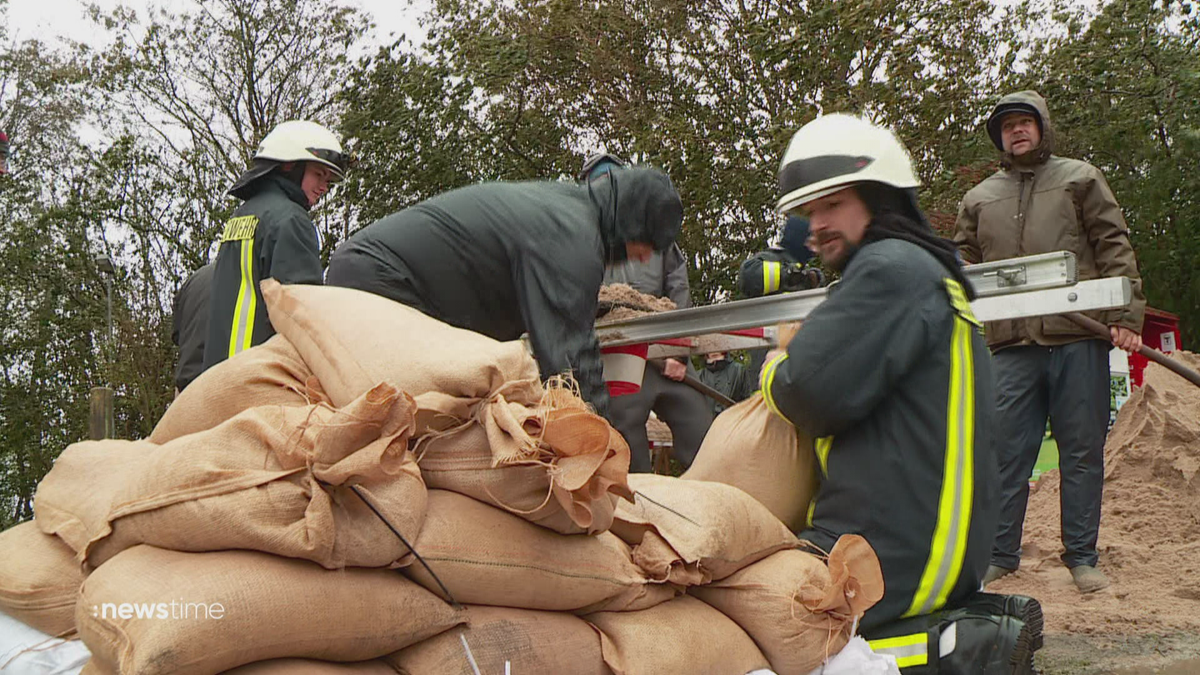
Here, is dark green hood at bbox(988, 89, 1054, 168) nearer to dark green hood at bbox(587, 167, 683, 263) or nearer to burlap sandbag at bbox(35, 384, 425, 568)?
dark green hood at bbox(587, 167, 683, 263)

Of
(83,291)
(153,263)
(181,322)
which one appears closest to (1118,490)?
(181,322)

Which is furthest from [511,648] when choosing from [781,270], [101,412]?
[101,412]

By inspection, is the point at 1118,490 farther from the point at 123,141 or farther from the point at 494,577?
the point at 123,141

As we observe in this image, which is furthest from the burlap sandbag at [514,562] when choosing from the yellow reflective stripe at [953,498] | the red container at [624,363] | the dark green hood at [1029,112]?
the dark green hood at [1029,112]

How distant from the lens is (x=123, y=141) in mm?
16656

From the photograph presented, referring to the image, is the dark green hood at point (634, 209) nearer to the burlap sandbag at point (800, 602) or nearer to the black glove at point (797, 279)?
the burlap sandbag at point (800, 602)

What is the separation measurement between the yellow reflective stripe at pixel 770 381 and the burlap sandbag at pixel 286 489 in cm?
108

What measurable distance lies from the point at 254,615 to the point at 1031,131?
4505 mm

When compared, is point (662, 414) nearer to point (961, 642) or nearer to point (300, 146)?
point (300, 146)

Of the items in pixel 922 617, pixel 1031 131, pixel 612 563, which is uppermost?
pixel 1031 131

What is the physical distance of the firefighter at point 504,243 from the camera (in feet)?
10.8

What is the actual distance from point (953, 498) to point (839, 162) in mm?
845

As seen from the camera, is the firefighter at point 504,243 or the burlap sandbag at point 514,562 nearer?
the burlap sandbag at point 514,562

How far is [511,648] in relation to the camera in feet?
6.21
